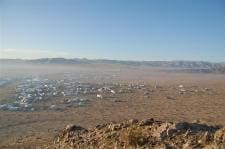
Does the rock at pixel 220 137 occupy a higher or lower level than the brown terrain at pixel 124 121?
A: higher

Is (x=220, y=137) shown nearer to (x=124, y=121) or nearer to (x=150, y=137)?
(x=150, y=137)

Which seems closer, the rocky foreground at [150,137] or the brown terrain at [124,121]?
the rocky foreground at [150,137]

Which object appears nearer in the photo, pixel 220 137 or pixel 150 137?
pixel 220 137

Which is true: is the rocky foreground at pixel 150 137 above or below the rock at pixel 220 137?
below

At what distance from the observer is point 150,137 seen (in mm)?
10922

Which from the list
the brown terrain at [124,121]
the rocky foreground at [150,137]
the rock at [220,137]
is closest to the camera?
the rock at [220,137]

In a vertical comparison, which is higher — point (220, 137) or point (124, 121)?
point (220, 137)

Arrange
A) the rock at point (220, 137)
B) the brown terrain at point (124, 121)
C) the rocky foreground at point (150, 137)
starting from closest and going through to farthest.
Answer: the rock at point (220, 137)
the rocky foreground at point (150, 137)
the brown terrain at point (124, 121)

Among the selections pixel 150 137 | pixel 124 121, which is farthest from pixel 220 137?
pixel 124 121

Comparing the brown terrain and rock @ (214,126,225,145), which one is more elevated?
rock @ (214,126,225,145)

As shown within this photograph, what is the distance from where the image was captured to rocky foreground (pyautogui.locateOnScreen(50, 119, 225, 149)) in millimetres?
10051

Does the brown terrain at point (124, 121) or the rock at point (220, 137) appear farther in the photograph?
the brown terrain at point (124, 121)

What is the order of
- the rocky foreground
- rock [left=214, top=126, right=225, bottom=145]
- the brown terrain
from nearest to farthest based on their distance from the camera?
rock [left=214, top=126, right=225, bottom=145] < the rocky foreground < the brown terrain

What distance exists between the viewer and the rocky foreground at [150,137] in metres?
10.1
